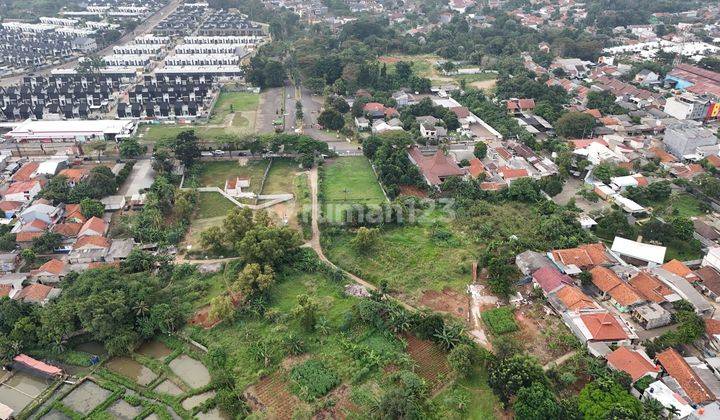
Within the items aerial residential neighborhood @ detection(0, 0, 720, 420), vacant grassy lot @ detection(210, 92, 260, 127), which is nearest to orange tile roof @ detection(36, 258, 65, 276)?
aerial residential neighborhood @ detection(0, 0, 720, 420)

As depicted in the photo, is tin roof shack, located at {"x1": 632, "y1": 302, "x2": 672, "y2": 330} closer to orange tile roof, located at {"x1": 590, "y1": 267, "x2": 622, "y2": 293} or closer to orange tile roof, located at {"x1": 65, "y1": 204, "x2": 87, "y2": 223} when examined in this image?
orange tile roof, located at {"x1": 590, "y1": 267, "x2": 622, "y2": 293}

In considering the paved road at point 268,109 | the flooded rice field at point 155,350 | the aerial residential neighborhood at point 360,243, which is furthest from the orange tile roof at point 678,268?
the paved road at point 268,109

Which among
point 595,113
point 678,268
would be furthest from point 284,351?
point 595,113

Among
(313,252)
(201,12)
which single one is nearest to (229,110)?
(313,252)

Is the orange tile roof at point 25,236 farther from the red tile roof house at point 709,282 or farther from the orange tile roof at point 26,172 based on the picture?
the red tile roof house at point 709,282

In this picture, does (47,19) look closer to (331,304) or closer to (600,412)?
(331,304)
